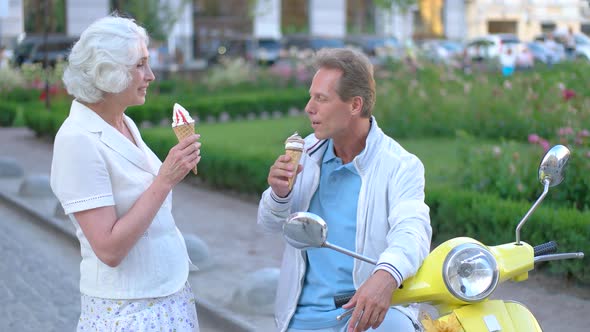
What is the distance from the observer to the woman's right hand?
2709 millimetres

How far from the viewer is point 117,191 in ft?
9.11

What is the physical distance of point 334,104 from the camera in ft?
9.57

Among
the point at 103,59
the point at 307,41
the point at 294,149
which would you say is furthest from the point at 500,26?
the point at 103,59

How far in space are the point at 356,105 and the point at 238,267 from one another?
14.8ft

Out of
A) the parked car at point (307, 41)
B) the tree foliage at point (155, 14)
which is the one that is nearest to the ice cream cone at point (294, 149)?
the parked car at point (307, 41)

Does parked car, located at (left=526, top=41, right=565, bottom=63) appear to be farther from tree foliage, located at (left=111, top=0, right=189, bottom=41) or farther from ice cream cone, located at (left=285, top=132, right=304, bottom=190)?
ice cream cone, located at (left=285, top=132, right=304, bottom=190)

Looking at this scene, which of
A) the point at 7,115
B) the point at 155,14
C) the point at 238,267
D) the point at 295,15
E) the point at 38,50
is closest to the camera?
the point at 238,267

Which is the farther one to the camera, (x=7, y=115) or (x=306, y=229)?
(x=7, y=115)

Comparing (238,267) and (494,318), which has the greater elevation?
(494,318)

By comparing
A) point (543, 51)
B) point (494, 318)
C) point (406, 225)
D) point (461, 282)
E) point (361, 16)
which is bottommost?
point (494, 318)

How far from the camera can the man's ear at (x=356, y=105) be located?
2.94 meters

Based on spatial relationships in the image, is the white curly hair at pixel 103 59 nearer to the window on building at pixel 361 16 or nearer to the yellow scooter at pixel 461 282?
the yellow scooter at pixel 461 282

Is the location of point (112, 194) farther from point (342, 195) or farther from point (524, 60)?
point (524, 60)

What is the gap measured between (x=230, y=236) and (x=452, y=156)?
13.2 feet
